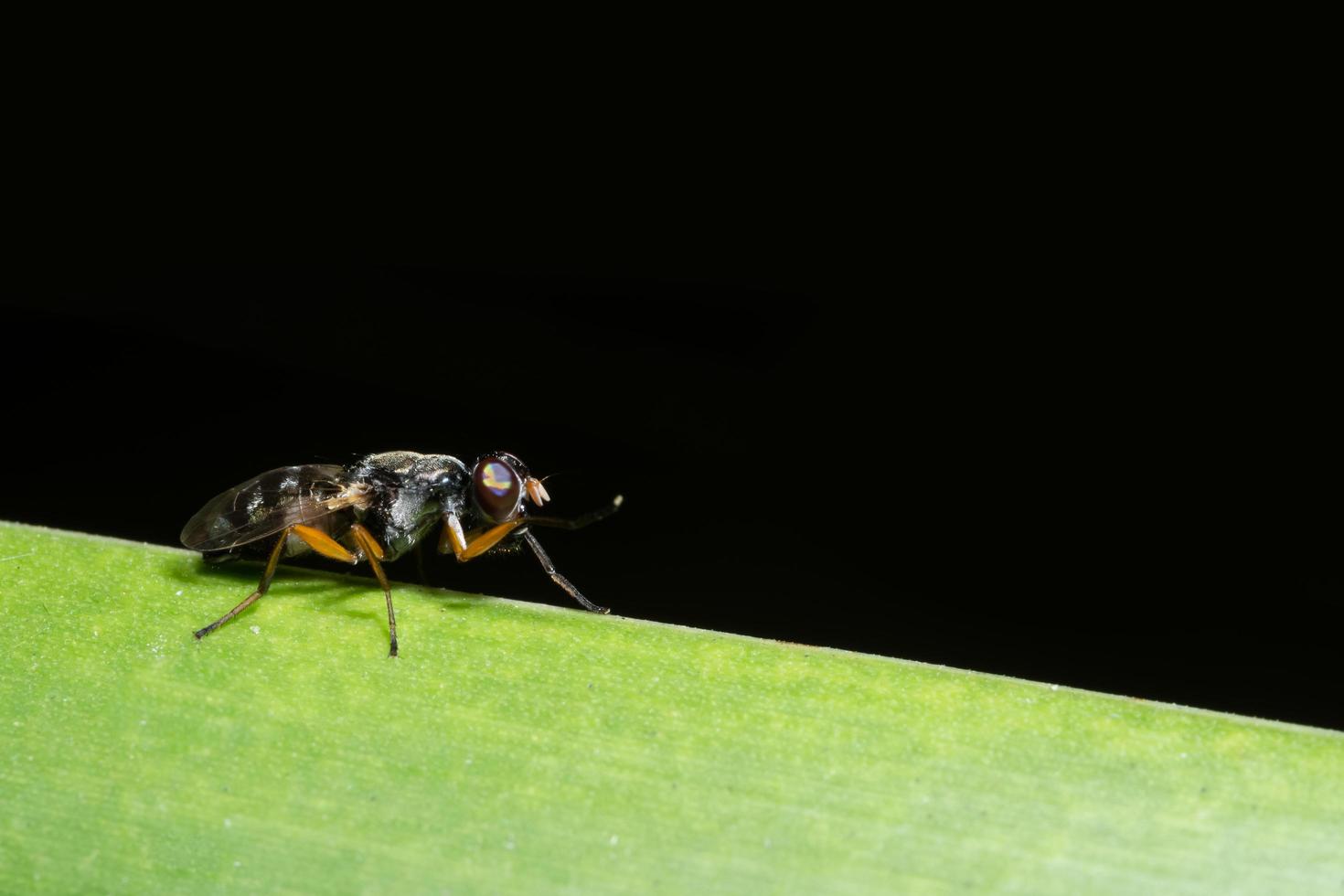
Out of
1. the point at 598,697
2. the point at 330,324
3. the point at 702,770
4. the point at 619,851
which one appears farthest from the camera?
the point at 330,324

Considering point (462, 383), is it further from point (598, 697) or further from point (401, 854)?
Answer: point (401, 854)

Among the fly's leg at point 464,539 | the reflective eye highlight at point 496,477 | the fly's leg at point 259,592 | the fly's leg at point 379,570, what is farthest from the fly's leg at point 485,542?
the fly's leg at point 259,592

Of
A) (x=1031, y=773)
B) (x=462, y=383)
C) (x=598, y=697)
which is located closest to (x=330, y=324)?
(x=462, y=383)

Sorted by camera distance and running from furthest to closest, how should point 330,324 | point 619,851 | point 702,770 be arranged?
point 330,324
point 702,770
point 619,851

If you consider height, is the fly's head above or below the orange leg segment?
above

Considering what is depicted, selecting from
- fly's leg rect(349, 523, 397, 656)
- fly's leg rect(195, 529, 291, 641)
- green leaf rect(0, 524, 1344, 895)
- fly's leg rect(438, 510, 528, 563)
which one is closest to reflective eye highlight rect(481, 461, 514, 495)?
fly's leg rect(438, 510, 528, 563)

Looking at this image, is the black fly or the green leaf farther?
the black fly

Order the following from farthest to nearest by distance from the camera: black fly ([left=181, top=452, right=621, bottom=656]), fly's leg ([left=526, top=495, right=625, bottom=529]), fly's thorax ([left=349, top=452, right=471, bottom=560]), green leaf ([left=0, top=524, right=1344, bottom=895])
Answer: fly's thorax ([left=349, top=452, right=471, bottom=560]) → black fly ([left=181, top=452, right=621, bottom=656]) → fly's leg ([left=526, top=495, right=625, bottom=529]) → green leaf ([left=0, top=524, right=1344, bottom=895])

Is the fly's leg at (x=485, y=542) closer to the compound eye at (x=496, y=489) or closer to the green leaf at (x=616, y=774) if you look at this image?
the compound eye at (x=496, y=489)

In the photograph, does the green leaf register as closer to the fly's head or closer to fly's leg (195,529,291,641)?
fly's leg (195,529,291,641)
